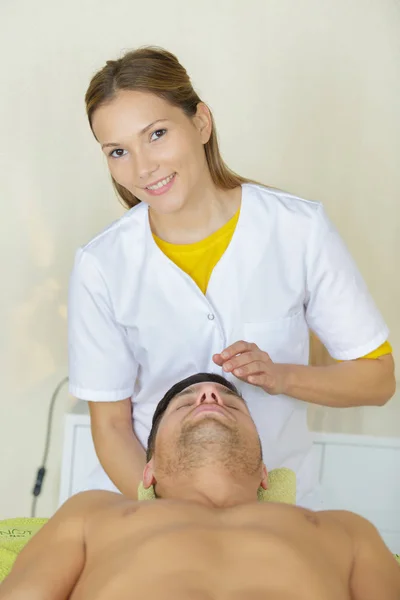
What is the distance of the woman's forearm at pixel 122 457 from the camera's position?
188 centimetres

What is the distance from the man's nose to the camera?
1.72 m

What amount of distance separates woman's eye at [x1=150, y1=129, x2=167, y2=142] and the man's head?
0.51 meters

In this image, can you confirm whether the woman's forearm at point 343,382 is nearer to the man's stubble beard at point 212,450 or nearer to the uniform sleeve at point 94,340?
the man's stubble beard at point 212,450

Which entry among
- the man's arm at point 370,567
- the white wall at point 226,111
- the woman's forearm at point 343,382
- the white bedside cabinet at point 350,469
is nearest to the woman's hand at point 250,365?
the woman's forearm at point 343,382

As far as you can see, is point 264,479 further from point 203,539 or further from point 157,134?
point 157,134

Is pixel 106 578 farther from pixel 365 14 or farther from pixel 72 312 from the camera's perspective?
pixel 365 14

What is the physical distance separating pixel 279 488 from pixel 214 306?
420mm

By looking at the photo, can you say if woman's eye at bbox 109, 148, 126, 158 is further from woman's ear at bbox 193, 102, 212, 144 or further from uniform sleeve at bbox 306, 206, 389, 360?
uniform sleeve at bbox 306, 206, 389, 360

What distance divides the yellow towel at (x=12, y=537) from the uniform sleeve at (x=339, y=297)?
81 cm

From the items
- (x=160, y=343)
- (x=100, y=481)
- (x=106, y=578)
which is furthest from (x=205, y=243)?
(x=106, y=578)

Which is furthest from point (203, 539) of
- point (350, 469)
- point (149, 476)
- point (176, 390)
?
point (350, 469)

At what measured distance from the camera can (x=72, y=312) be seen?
1964 mm

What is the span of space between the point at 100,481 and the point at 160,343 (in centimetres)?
37

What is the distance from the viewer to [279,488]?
1779 mm
